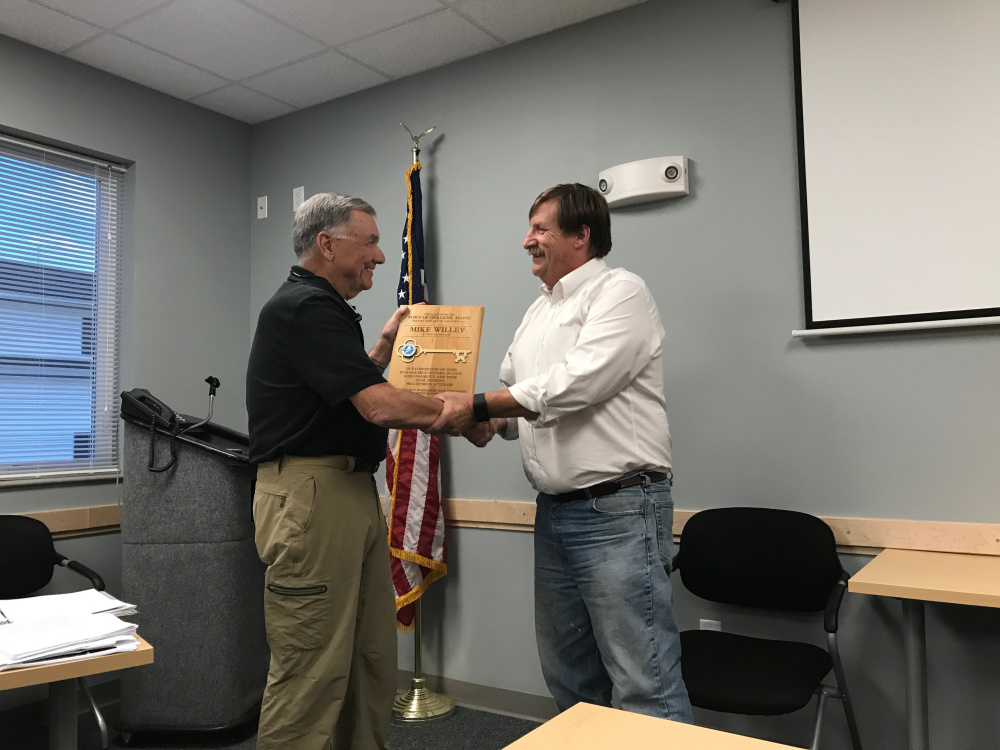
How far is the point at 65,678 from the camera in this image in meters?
1.28

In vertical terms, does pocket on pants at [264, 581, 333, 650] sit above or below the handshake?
below

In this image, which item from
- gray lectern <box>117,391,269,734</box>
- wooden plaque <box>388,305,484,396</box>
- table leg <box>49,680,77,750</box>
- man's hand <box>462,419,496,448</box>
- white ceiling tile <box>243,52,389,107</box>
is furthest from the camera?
white ceiling tile <box>243,52,389,107</box>

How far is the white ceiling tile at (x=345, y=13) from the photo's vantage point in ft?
9.63

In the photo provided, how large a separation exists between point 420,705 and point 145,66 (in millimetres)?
3055

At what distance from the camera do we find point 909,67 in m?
2.42

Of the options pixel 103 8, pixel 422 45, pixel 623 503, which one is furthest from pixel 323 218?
pixel 103 8

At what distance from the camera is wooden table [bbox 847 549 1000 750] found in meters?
1.77

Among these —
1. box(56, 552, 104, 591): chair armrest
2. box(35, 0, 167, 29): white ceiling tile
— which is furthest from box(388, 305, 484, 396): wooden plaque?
box(35, 0, 167, 29): white ceiling tile

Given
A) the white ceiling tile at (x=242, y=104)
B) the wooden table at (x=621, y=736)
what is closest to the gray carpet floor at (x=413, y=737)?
the wooden table at (x=621, y=736)

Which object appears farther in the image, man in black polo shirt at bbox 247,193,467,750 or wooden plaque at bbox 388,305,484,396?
wooden plaque at bbox 388,305,484,396

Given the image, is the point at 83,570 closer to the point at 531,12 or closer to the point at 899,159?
the point at 531,12

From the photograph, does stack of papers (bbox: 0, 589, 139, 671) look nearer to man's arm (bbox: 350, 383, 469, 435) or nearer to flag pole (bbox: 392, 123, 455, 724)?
man's arm (bbox: 350, 383, 469, 435)

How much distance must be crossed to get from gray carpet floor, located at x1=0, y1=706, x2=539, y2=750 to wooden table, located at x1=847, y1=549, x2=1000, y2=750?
4.61 ft

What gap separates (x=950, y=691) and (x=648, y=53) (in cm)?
243
